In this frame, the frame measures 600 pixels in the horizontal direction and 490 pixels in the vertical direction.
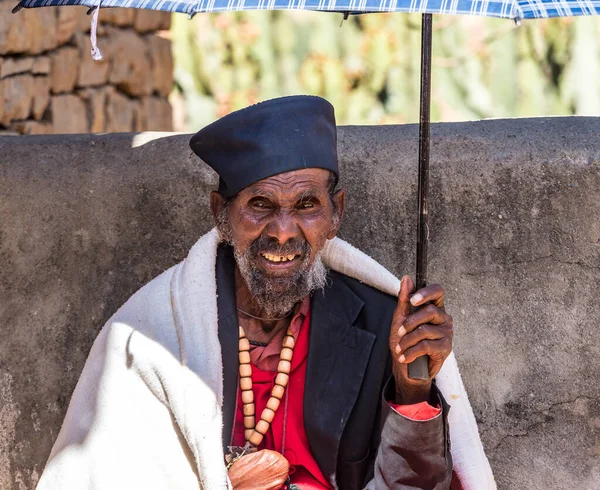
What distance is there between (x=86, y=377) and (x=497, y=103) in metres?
6.83

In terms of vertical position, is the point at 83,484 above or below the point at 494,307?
below

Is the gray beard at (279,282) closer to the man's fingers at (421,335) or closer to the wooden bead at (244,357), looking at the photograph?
the wooden bead at (244,357)

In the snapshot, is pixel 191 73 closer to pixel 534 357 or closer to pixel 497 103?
pixel 497 103

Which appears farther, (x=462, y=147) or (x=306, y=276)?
(x=462, y=147)

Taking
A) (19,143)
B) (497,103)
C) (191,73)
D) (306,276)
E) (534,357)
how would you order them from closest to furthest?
(306,276), (534,357), (19,143), (191,73), (497,103)

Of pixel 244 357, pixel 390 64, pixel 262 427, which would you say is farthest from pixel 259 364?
pixel 390 64

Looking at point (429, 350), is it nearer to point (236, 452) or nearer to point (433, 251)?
point (236, 452)

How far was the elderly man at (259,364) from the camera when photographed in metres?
2.70

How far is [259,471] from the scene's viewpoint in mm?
2723

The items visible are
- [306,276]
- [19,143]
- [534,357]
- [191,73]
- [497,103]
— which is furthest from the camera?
[497,103]

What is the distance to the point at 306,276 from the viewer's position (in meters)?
2.88

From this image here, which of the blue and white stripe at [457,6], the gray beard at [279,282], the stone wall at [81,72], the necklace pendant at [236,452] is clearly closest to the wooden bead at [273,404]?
the necklace pendant at [236,452]

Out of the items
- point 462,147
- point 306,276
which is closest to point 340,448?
point 306,276

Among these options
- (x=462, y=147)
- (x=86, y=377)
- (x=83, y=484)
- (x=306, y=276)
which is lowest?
(x=83, y=484)
